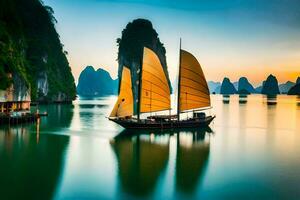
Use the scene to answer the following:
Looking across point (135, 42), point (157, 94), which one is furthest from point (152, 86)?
point (135, 42)

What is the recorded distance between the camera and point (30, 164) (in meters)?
23.6

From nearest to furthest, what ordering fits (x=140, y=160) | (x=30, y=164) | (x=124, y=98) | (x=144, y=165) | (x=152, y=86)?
(x=30, y=164), (x=144, y=165), (x=140, y=160), (x=124, y=98), (x=152, y=86)

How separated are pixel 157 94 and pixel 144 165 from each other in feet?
67.7

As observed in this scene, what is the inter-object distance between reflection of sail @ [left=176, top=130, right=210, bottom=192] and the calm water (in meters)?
0.06

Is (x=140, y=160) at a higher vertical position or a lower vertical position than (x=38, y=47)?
lower

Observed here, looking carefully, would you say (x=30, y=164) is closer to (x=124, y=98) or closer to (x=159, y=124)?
(x=124, y=98)

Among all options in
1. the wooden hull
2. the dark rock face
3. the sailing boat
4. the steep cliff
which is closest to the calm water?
the wooden hull

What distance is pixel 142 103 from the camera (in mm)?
42719

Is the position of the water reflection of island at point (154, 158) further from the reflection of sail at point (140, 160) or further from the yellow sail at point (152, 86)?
the yellow sail at point (152, 86)

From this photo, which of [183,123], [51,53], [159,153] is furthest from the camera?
[51,53]

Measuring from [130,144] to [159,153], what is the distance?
5083 mm

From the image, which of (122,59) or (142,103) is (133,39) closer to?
(122,59)

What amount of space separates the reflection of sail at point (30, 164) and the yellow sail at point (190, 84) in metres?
17.8

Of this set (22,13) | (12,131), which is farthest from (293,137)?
(22,13)
